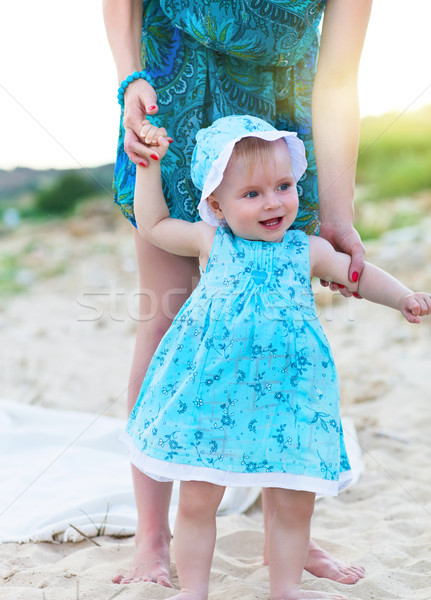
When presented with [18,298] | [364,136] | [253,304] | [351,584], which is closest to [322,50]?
[253,304]

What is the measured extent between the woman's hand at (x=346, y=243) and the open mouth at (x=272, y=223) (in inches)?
8.1

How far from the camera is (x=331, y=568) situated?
1.84 m

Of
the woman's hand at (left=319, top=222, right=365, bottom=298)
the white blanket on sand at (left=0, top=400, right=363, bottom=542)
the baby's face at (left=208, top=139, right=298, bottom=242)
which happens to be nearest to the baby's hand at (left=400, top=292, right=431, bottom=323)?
the woman's hand at (left=319, top=222, right=365, bottom=298)

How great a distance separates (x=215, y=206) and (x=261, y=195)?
13cm

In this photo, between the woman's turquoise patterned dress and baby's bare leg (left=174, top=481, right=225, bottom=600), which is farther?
the woman's turquoise patterned dress

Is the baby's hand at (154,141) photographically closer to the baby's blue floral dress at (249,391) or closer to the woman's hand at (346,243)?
the baby's blue floral dress at (249,391)

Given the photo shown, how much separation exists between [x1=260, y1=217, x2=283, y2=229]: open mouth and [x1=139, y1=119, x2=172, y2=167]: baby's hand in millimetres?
284

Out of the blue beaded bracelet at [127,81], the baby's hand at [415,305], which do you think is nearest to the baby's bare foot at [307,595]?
the baby's hand at [415,305]

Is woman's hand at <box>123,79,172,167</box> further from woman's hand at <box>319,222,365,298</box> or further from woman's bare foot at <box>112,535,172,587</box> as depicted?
woman's bare foot at <box>112,535,172,587</box>

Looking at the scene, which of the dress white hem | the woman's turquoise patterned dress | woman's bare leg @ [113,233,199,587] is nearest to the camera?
the dress white hem

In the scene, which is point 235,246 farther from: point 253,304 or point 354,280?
point 354,280

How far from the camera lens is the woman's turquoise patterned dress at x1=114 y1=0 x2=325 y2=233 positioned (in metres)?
1.71

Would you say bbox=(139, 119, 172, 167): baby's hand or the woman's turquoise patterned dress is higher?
the woman's turquoise patterned dress

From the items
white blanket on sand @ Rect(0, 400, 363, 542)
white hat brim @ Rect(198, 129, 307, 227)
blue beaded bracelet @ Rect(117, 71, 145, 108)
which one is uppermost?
blue beaded bracelet @ Rect(117, 71, 145, 108)
